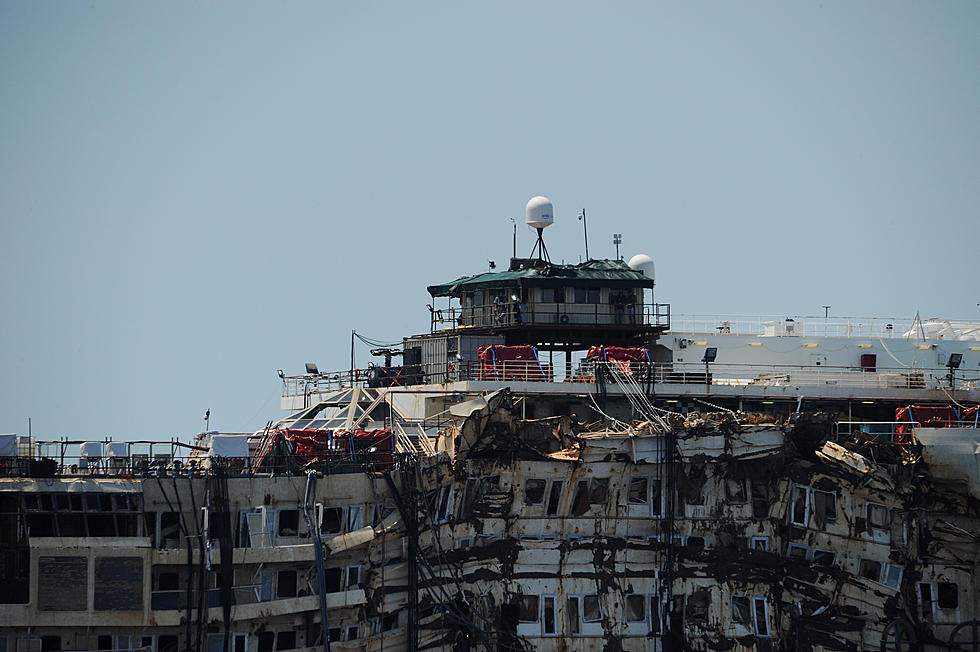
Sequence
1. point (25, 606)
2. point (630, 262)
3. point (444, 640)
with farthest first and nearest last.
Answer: point (630, 262) → point (444, 640) → point (25, 606)

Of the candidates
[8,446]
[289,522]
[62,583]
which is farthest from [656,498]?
[8,446]

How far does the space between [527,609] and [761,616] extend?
9.97 m

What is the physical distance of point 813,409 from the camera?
71.6 m

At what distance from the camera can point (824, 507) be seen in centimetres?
6306

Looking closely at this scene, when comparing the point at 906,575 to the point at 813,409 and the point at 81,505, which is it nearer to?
the point at 813,409

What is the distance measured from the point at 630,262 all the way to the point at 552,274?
927cm

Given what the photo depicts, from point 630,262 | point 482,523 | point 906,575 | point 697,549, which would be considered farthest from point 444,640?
point 630,262

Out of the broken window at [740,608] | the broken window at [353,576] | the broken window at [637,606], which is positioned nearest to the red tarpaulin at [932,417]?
the broken window at [740,608]

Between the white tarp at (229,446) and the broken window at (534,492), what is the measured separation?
11.9m

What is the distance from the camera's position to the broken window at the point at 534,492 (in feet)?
204

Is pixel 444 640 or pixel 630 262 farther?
pixel 630 262

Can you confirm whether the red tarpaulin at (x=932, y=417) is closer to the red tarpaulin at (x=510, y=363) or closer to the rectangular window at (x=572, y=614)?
the red tarpaulin at (x=510, y=363)

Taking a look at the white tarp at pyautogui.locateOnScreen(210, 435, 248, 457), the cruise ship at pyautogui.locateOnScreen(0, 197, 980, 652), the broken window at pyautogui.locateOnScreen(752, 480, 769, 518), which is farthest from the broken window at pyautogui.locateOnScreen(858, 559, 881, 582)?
the white tarp at pyautogui.locateOnScreen(210, 435, 248, 457)

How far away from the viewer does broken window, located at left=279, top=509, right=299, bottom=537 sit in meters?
57.6
